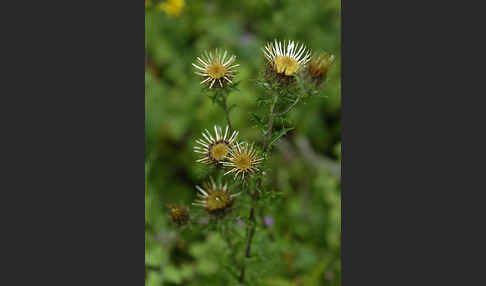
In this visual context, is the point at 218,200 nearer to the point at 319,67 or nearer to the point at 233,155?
the point at 233,155

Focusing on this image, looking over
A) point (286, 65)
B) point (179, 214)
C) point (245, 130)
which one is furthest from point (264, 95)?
point (245, 130)

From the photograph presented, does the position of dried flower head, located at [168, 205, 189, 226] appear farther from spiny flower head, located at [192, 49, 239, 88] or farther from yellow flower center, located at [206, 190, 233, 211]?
spiny flower head, located at [192, 49, 239, 88]

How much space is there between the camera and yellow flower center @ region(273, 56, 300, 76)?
2.70 metres

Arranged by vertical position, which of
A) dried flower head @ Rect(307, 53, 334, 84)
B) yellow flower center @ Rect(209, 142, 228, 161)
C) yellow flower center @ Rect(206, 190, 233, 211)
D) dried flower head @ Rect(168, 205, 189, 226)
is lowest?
dried flower head @ Rect(168, 205, 189, 226)

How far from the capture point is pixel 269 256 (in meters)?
3.61

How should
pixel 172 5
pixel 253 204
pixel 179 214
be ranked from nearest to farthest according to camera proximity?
pixel 253 204 → pixel 179 214 → pixel 172 5

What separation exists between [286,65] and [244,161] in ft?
2.14

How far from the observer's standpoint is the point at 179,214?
318 cm

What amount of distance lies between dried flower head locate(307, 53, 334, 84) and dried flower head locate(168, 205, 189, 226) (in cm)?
135

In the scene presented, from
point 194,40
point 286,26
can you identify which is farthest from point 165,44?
point 286,26

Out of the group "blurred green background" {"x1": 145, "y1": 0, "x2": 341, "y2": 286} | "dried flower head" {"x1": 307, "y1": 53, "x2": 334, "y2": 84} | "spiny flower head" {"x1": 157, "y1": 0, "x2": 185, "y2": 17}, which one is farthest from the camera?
"spiny flower head" {"x1": 157, "y1": 0, "x2": 185, "y2": 17}

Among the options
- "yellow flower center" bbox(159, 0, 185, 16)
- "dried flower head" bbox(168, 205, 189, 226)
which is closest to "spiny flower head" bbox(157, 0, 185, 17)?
"yellow flower center" bbox(159, 0, 185, 16)

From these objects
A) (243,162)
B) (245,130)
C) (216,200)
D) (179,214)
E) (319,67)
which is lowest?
(179,214)

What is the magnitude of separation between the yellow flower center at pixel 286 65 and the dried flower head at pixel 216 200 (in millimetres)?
973
